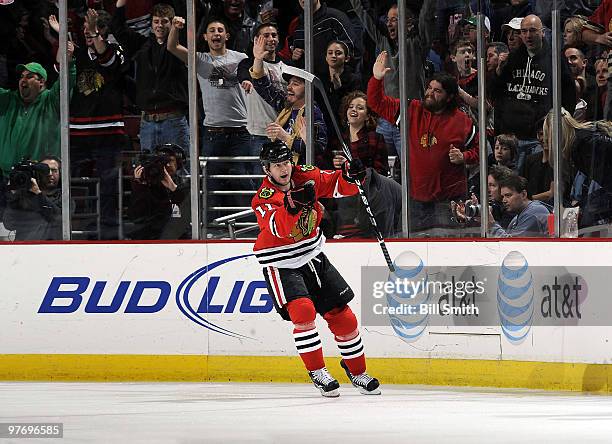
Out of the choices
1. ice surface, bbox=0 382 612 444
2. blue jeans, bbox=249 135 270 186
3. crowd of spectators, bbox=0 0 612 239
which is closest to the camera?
ice surface, bbox=0 382 612 444

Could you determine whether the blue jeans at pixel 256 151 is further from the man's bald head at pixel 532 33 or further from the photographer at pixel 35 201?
the man's bald head at pixel 532 33

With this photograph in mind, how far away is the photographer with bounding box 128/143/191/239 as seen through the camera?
360 inches

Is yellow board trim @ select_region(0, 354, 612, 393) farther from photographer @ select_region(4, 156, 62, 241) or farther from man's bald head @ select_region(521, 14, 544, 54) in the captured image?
man's bald head @ select_region(521, 14, 544, 54)

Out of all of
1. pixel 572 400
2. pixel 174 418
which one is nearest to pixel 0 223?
pixel 174 418

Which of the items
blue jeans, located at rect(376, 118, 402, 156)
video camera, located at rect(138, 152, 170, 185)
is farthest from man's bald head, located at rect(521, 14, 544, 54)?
video camera, located at rect(138, 152, 170, 185)

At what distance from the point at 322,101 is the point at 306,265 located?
5.35 feet

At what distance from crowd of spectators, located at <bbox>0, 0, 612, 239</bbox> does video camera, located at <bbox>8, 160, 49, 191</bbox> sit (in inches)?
1.1

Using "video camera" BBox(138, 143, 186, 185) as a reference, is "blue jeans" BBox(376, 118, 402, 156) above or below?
above

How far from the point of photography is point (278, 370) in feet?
28.4

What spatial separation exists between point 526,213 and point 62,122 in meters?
3.18

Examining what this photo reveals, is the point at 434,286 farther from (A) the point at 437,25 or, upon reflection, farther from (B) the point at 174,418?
(B) the point at 174,418

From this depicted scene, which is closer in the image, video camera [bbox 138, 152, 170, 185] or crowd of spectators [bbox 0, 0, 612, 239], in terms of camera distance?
crowd of spectators [bbox 0, 0, 612, 239]

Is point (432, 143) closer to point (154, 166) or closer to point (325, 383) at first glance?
point (154, 166)

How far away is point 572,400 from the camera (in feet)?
24.3
